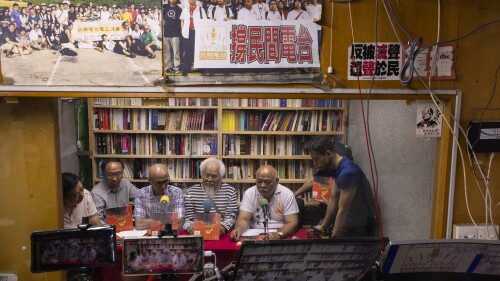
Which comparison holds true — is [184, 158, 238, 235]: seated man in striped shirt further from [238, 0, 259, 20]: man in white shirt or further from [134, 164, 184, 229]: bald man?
[238, 0, 259, 20]: man in white shirt

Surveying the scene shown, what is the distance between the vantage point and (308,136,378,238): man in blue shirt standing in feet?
9.52

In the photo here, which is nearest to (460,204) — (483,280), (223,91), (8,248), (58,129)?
(483,280)

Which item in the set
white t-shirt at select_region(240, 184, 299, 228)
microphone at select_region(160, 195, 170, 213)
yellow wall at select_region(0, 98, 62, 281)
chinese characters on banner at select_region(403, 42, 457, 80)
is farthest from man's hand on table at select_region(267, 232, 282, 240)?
chinese characters on banner at select_region(403, 42, 457, 80)

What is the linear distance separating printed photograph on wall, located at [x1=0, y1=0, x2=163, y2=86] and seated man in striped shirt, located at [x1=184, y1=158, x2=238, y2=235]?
158 centimetres

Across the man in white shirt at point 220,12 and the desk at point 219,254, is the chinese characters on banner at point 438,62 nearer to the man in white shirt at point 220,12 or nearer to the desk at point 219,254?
the man in white shirt at point 220,12

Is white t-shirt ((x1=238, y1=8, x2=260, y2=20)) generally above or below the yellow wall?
above

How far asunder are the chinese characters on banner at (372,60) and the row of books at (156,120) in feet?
9.80

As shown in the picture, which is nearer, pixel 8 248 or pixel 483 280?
pixel 483 280

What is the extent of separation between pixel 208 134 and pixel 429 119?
3.10 metres

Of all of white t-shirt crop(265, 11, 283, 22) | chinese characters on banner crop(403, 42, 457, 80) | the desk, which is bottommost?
the desk

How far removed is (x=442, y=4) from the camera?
78.1 inches

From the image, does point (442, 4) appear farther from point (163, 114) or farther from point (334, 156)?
point (163, 114)

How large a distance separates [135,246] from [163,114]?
3282 millimetres

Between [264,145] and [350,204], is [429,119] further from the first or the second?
[264,145]
